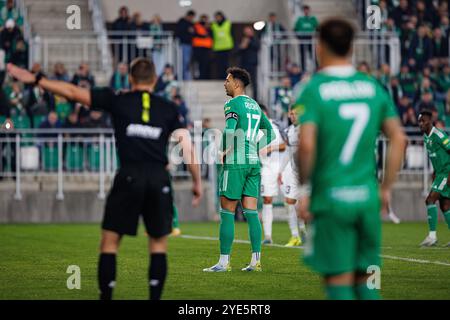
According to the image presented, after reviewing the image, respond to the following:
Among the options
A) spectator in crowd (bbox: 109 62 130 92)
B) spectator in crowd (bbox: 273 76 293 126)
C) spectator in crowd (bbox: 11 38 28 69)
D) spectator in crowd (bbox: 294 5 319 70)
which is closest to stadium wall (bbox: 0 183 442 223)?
spectator in crowd (bbox: 273 76 293 126)

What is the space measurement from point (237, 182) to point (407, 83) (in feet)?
51.8

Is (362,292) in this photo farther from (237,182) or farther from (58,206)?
(58,206)

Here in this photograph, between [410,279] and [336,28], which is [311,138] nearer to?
[336,28]

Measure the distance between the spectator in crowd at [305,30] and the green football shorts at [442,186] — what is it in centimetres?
1257

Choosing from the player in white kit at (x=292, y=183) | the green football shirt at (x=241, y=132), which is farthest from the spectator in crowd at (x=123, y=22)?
A: the green football shirt at (x=241, y=132)

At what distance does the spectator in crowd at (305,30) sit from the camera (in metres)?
29.9

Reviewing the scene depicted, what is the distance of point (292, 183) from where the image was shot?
62.6 feet

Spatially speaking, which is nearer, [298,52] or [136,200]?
[136,200]

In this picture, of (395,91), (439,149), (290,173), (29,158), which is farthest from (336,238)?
(395,91)

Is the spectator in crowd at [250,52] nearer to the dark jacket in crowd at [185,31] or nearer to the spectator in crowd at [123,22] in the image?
the dark jacket in crowd at [185,31]

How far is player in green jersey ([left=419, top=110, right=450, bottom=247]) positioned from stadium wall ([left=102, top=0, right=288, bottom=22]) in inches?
656

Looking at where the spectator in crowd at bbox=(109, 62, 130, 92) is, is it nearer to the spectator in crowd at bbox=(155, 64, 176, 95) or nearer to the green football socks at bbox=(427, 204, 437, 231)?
the spectator in crowd at bbox=(155, 64, 176, 95)

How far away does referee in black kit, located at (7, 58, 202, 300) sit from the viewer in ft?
29.5
